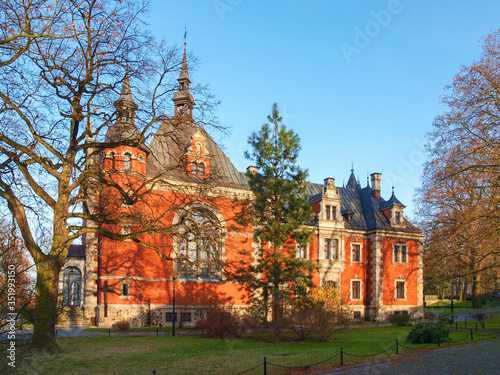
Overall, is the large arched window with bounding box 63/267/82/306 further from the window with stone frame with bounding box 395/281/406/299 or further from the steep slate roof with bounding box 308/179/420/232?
the window with stone frame with bounding box 395/281/406/299

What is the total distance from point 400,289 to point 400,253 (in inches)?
119

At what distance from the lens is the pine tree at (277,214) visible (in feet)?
72.5

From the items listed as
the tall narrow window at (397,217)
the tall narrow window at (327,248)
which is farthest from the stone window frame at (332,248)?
the tall narrow window at (397,217)

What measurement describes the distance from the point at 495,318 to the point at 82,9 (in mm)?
37332

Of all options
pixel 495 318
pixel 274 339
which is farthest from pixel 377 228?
pixel 274 339

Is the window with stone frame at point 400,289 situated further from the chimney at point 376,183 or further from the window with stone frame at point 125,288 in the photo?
the window with stone frame at point 125,288

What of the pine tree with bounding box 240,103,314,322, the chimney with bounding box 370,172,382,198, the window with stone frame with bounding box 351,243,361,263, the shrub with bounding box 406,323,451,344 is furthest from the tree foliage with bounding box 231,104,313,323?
the chimney with bounding box 370,172,382,198

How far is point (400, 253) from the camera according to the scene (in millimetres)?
37188

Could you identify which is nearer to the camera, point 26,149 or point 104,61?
point 26,149

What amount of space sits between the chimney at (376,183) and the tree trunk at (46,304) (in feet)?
102

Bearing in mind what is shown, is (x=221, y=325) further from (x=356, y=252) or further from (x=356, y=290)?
(x=356, y=252)

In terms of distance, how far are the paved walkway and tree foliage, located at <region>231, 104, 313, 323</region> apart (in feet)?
24.7

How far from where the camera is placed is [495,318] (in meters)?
35.8

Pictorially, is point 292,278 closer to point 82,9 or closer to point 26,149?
point 26,149
